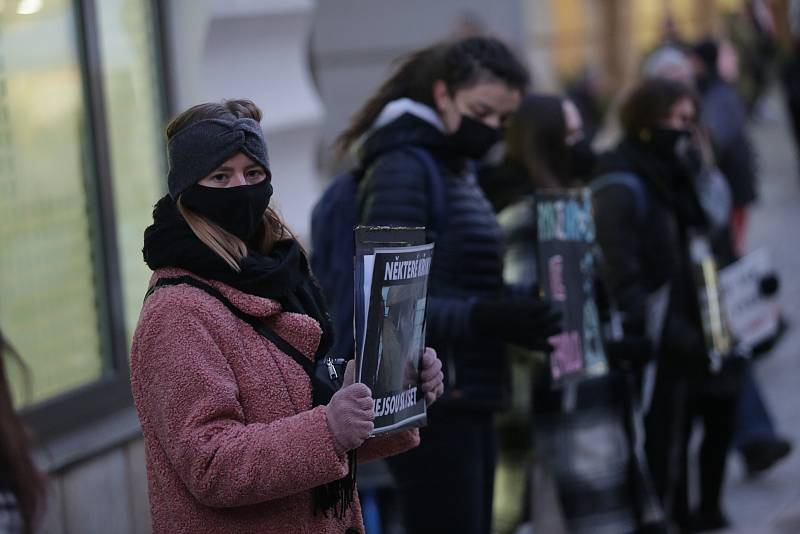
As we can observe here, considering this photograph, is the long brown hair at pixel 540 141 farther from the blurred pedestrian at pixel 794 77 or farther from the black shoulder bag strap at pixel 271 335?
the blurred pedestrian at pixel 794 77

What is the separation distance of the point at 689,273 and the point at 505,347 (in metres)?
1.54

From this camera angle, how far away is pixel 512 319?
3.54 metres

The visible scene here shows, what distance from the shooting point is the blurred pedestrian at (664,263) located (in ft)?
16.3

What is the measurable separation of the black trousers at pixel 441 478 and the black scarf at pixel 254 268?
3.79 feet

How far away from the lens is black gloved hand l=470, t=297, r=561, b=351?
3.55 meters

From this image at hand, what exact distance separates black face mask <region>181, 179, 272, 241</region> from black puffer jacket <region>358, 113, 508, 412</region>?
3.68 feet

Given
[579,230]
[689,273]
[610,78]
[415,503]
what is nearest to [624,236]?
[689,273]

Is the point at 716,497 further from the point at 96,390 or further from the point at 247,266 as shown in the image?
the point at 247,266

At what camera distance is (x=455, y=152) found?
3.73 metres

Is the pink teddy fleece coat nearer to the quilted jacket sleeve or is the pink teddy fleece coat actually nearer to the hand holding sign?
the hand holding sign

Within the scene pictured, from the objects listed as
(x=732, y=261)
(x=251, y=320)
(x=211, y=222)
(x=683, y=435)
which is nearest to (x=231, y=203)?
(x=211, y=222)

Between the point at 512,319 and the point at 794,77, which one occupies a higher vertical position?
the point at 512,319

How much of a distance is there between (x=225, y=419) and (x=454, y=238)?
1.47 metres

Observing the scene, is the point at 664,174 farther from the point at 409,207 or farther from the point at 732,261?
the point at 409,207
